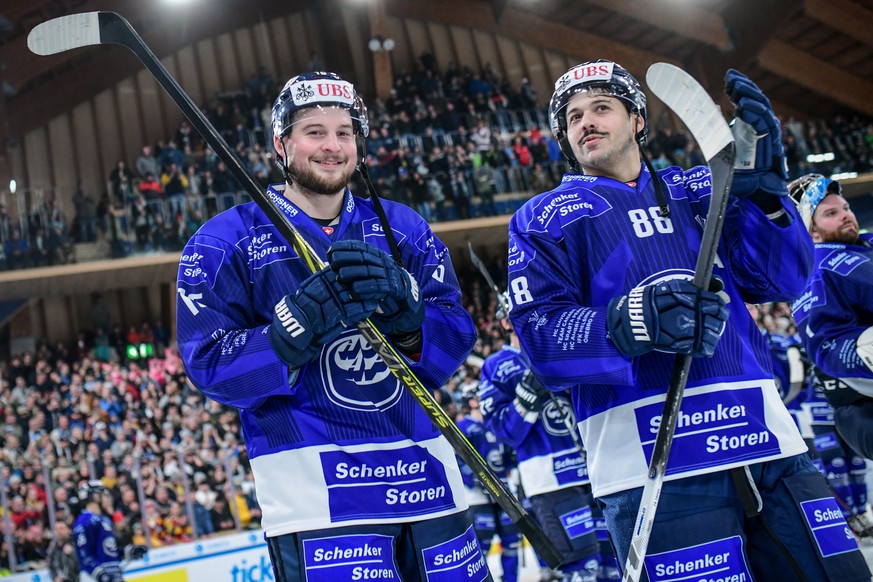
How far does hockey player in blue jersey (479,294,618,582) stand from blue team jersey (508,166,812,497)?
251 cm

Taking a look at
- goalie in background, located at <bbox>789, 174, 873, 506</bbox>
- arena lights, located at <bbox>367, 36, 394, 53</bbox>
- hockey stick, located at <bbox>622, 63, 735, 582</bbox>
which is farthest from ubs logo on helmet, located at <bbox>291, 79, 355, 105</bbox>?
arena lights, located at <bbox>367, 36, 394, 53</bbox>

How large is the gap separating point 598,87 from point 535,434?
10.3ft

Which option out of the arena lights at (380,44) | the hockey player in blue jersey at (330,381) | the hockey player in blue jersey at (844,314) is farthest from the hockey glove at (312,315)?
the arena lights at (380,44)

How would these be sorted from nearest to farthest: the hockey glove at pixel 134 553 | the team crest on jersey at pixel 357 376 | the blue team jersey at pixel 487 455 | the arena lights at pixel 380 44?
the team crest on jersey at pixel 357 376 < the blue team jersey at pixel 487 455 < the hockey glove at pixel 134 553 < the arena lights at pixel 380 44

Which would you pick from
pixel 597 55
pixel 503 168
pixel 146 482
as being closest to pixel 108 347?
pixel 146 482

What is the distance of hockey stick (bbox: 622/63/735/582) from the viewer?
2.01 m

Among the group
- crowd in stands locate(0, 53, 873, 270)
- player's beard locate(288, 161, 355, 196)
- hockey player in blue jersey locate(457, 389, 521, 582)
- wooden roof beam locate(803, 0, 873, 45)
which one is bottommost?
hockey player in blue jersey locate(457, 389, 521, 582)

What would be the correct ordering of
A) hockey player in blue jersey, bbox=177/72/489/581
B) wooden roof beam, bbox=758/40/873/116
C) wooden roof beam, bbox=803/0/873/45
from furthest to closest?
wooden roof beam, bbox=758/40/873/116
wooden roof beam, bbox=803/0/873/45
hockey player in blue jersey, bbox=177/72/489/581

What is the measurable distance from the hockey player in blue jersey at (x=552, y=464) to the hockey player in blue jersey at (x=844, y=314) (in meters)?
1.54

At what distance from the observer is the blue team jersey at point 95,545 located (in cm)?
741

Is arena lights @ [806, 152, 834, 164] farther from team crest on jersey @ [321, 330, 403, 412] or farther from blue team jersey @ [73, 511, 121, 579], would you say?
team crest on jersey @ [321, 330, 403, 412]

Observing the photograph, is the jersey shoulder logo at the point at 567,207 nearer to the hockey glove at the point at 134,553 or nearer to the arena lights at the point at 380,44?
the hockey glove at the point at 134,553

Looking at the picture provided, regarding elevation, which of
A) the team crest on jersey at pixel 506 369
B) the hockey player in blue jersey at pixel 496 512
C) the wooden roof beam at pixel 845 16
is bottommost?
the hockey player in blue jersey at pixel 496 512

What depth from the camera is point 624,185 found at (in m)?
2.39
